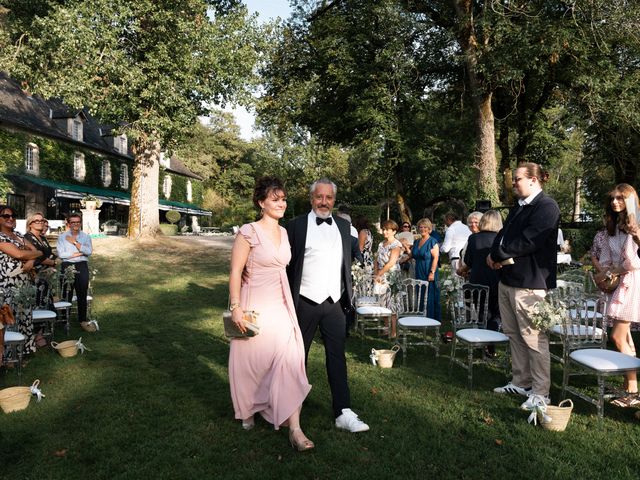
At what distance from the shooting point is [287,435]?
14.5 feet

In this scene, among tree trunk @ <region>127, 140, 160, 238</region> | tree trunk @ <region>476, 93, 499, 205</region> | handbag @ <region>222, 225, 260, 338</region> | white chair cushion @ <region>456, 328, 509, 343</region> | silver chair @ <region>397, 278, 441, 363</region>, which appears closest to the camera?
handbag @ <region>222, 225, 260, 338</region>

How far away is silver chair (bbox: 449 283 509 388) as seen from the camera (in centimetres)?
569

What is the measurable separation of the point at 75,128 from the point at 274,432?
1485 inches

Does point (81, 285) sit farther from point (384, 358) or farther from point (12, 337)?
point (384, 358)

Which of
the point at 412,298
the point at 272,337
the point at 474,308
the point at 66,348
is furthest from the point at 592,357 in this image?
the point at 66,348

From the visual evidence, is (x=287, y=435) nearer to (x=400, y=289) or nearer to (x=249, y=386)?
(x=249, y=386)

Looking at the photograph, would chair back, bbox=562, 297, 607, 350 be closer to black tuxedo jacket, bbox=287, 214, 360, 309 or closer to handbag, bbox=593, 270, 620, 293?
handbag, bbox=593, 270, 620, 293

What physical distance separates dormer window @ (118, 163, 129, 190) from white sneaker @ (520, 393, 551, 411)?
4229 centimetres

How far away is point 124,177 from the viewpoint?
42.9m

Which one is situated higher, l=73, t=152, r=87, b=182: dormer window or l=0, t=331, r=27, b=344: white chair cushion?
l=73, t=152, r=87, b=182: dormer window

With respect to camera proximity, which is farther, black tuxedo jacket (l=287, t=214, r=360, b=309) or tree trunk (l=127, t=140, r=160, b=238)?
tree trunk (l=127, t=140, r=160, b=238)

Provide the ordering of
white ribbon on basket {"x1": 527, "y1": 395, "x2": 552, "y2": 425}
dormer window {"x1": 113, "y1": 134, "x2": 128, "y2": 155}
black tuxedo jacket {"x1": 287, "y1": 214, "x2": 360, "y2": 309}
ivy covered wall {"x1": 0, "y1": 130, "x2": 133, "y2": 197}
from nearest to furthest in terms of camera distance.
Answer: black tuxedo jacket {"x1": 287, "y1": 214, "x2": 360, "y2": 309}, white ribbon on basket {"x1": 527, "y1": 395, "x2": 552, "y2": 425}, ivy covered wall {"x1": 0, "y1": 130, "x2": 133, "y2": 197}, dormer window {"x1": 113, "y1": 134, "x2": 128, "y2": 155}

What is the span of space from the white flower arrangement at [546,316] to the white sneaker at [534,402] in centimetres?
65

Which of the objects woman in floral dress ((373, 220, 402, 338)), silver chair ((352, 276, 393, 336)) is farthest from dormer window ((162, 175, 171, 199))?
woman in floral dress ((373, 220, 402, 338))
